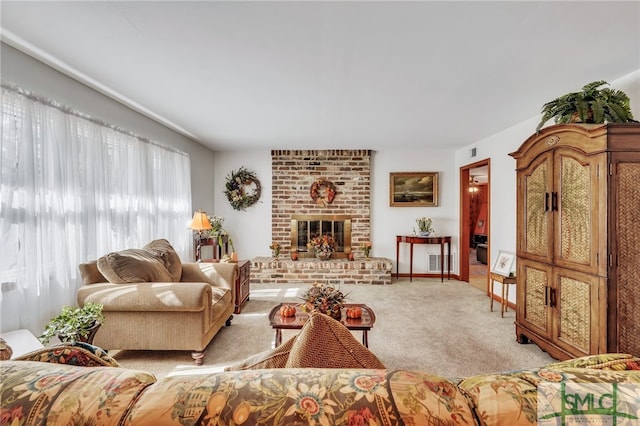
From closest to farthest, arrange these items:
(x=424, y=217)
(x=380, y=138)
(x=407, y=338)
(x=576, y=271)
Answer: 1. (x=576, y=271)
2. (x=407, y=338)
3. (x=380, y=138)
4. (x=424, y=217)

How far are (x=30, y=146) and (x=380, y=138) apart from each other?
4.15 m

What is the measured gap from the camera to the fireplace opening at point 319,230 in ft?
18.7

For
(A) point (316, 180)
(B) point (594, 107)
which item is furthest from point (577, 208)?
(A) point (316, 180)

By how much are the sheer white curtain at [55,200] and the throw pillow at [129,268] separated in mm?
324

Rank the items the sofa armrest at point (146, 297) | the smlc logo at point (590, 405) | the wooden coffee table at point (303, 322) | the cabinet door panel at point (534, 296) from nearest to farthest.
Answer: the smlc logo at point (590, 405)
the wooden coffee table at point (303, 322)
the sofa armrest at point (146, 297)
the cabinet door panel at point (534, 296)

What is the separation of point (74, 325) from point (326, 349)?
1.74 meters

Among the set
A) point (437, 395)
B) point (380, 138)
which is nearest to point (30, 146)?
point (437, 395)

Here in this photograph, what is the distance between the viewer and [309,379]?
570 mm

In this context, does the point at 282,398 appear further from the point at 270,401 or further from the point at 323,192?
the point at 323,192

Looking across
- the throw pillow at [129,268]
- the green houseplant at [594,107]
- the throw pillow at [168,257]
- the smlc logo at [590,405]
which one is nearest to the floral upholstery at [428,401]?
the smlc logo at [590,405]

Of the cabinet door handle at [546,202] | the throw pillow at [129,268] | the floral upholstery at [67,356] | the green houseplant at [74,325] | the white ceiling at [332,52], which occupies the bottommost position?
the green houseplant at [74,325]

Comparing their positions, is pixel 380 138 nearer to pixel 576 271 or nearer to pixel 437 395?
pixel 576 271

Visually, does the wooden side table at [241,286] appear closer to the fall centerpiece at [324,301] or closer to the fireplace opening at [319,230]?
the fall centerpiece at [324,301]

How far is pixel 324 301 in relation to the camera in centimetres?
237
